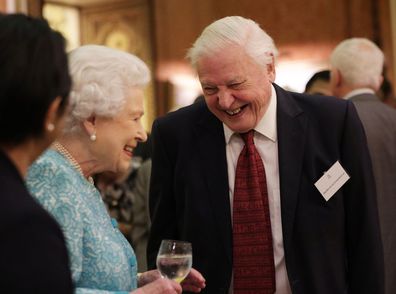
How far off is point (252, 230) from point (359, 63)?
1700 mm

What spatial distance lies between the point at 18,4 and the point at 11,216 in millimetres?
6912

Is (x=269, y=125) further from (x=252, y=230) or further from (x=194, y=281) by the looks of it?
(x=194, y=281)

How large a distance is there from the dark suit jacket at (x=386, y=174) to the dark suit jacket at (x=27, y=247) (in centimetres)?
252

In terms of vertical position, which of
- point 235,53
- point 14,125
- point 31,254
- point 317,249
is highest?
point 235,53

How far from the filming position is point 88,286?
1.89m

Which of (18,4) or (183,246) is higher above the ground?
(18,4)

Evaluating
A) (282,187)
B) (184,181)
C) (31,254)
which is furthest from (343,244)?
(31,254)

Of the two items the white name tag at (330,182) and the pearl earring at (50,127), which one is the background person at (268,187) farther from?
the pearl earring at (50,127)

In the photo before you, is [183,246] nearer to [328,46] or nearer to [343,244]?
[343,244]

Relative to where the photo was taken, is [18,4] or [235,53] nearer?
[235,53]

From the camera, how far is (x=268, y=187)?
8.29ft

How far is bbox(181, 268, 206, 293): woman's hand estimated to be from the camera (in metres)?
2.22

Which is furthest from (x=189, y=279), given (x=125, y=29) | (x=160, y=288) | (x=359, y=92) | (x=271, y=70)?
(x=125, y=29)

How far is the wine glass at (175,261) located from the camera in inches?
82.8
